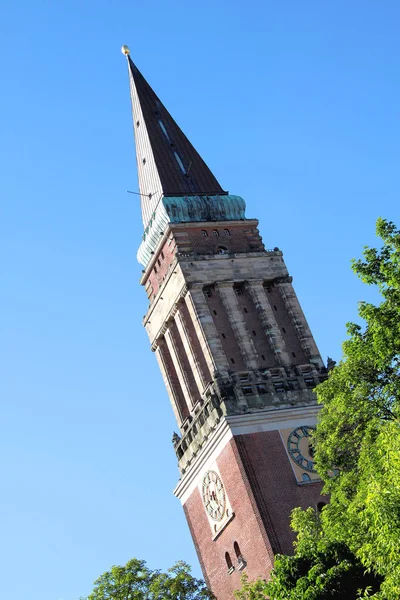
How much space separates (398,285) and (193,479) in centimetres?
2404

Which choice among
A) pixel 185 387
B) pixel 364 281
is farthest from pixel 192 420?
pixel 364 281

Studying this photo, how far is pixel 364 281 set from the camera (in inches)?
1540

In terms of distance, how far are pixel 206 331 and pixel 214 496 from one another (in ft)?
28.8

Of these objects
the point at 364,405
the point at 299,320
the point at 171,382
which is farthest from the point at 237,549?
the point at 364,405

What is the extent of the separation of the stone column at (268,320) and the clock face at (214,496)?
7.22 meters

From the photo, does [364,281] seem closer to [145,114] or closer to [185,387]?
[185,387]

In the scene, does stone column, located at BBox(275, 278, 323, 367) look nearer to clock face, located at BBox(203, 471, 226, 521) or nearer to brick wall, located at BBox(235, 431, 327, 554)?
brick wall, located at BBox(235, 431, 327, 554)

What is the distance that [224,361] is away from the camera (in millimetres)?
57812

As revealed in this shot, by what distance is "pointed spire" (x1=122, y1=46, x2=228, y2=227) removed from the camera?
221ft

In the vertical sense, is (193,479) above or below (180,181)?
below

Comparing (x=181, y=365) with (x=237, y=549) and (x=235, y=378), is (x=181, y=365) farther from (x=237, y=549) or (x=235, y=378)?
(x=237, y=549)

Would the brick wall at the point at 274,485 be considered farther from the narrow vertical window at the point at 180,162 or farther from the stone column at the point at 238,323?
the narrow vertical window at the point at 180,162

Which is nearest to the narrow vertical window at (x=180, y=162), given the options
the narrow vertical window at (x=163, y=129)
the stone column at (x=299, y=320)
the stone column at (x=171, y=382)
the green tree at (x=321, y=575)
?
the narrow vertical window at (x=163, y=129)

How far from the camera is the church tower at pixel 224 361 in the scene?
176 ft
